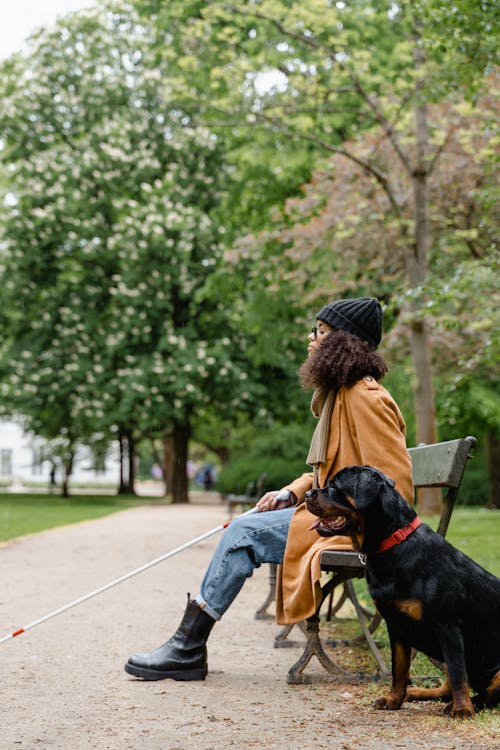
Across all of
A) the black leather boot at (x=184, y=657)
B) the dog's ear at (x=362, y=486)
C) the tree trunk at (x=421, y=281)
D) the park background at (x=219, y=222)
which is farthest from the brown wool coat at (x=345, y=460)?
the tree trunk at (x=421, y=281)

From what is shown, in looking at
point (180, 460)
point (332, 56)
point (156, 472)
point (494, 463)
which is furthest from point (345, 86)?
point (156, 472)

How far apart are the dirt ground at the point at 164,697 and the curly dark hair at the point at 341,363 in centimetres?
153

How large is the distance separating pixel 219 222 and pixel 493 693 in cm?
2187

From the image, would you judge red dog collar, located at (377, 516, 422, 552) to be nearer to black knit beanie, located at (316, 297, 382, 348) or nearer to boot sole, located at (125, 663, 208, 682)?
black knit beanie, located at (316, 297, 382, 348)

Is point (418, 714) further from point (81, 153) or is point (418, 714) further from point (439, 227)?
point (81, 153)

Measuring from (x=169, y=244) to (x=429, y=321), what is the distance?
12392 millimetres

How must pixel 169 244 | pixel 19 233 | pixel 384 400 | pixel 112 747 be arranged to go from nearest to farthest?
pixel 112 747 → pixel 384 400 → pixel 169 244 → pixel 19 233

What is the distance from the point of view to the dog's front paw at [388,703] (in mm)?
4340

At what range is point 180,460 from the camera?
30109mm

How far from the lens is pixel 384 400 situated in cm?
476

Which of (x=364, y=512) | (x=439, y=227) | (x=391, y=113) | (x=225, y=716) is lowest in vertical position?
(x=225, y=716)

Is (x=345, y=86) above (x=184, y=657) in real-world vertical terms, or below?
above

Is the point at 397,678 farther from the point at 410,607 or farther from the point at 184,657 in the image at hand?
the point at 184,657

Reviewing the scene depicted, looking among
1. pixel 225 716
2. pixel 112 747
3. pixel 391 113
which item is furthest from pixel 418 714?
pixel 391 113
